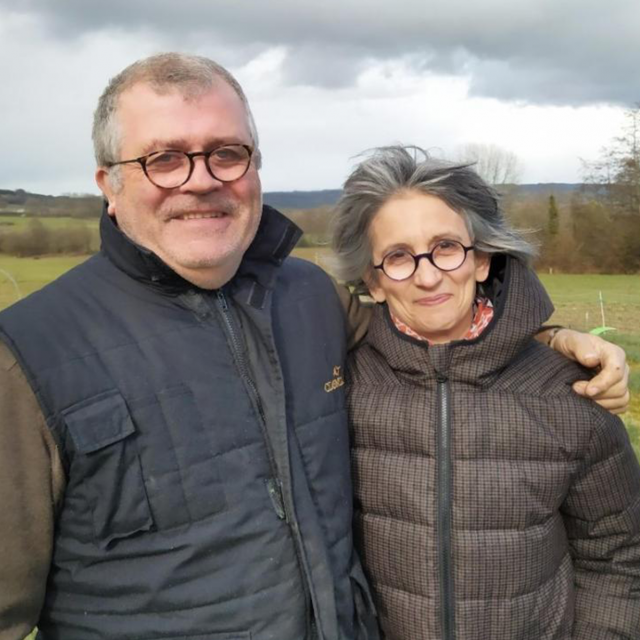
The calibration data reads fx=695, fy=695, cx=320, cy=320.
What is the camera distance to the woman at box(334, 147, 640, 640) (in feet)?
6.91

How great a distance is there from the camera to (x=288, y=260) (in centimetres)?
255

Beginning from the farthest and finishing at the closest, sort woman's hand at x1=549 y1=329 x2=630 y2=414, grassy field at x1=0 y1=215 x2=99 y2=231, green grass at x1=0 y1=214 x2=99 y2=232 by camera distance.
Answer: green grass at x1=0 y1=214 x2=99 y2=232, grassy field at x1=0 y1=215 x2=99 y2=231, woman's hand at x1=549 y1=329 x2=630 y2=414

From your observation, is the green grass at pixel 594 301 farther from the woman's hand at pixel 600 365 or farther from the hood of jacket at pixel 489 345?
the hood of jacket at pixel 489 345

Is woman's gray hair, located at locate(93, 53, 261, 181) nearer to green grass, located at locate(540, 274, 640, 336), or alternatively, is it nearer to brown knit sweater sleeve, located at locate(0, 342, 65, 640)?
brown knit sweater sleeve, located at locate(0, 342, 65, 640)

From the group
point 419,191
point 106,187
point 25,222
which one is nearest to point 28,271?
point 25,222

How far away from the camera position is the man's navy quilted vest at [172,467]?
69.1 inches

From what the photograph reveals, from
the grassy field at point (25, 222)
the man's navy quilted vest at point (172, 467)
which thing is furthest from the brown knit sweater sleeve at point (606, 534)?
the grassy field at point (25, 222)

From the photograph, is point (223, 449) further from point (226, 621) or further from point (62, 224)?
point (62, 224)

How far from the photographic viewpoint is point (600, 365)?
2250 mm

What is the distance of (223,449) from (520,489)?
3.00ft

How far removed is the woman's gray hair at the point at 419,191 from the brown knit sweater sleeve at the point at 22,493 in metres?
1.25

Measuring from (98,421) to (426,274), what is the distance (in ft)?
3.66

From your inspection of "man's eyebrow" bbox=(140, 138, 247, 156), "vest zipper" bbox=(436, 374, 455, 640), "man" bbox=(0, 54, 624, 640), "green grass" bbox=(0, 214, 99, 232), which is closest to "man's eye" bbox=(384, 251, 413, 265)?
"man" bbox=(0, 54, 624, 640)

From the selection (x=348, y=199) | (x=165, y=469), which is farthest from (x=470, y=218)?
(x=165, y=469)
